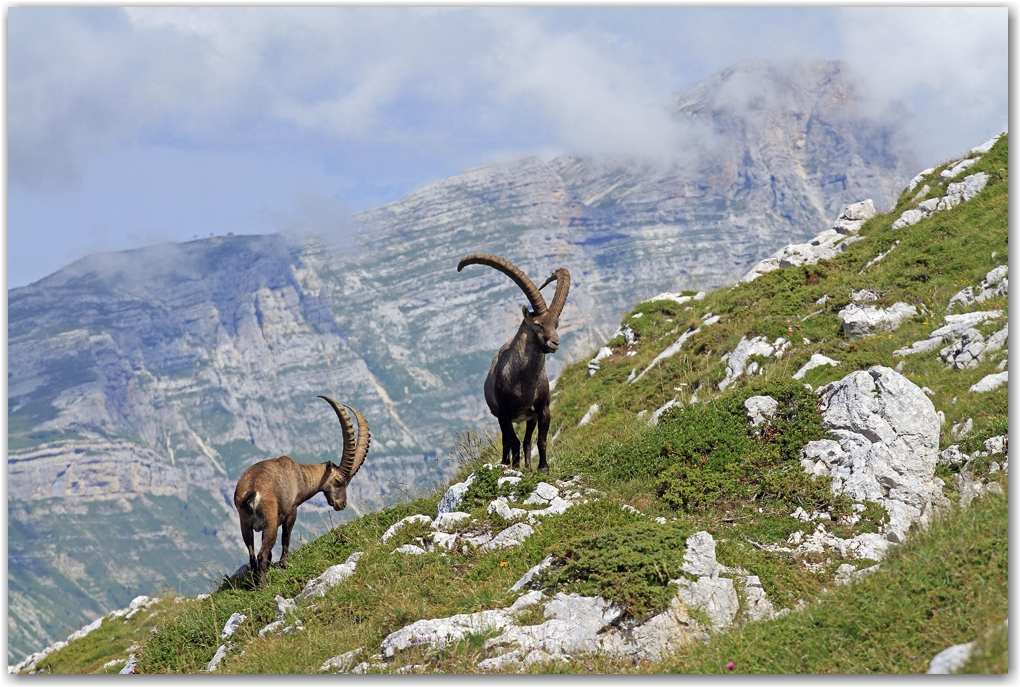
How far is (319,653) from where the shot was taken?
10844 millimetres

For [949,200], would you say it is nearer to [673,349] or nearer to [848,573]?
[673,349]

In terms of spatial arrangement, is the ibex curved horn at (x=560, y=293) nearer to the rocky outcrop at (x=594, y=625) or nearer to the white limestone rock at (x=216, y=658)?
the rocky outcrop at (x=594, y=625)

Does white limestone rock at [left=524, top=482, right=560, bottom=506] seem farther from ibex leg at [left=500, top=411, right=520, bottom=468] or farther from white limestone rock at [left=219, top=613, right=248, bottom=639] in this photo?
white limestone rock at [left=219, top=613, right=248, bottom=639]

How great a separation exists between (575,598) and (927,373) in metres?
11.3

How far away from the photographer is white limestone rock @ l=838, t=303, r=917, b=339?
2117 cm

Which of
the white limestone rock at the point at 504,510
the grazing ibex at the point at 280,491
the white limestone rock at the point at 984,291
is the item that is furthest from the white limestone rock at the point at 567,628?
the white limestone rock at the point at 984,291

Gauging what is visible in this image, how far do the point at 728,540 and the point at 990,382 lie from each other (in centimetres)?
→ 723

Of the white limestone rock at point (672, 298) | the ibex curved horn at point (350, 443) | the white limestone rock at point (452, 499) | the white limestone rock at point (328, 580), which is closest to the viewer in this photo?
the white limestone rock at point (328, 580)

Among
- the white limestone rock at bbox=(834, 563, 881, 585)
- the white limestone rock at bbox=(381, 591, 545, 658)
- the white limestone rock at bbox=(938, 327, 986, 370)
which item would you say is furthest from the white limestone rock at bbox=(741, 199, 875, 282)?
the white limestone rock at bbox=(381, 591, 545, 658)

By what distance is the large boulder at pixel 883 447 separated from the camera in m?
13.1

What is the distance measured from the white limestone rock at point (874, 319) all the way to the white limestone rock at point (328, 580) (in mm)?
13882

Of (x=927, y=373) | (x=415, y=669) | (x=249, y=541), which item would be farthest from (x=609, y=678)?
(x=927, y=373)

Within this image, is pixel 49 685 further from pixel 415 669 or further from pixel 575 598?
pixel 575 598

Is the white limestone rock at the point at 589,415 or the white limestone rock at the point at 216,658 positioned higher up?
the white limestone rock at the point at 589,415
